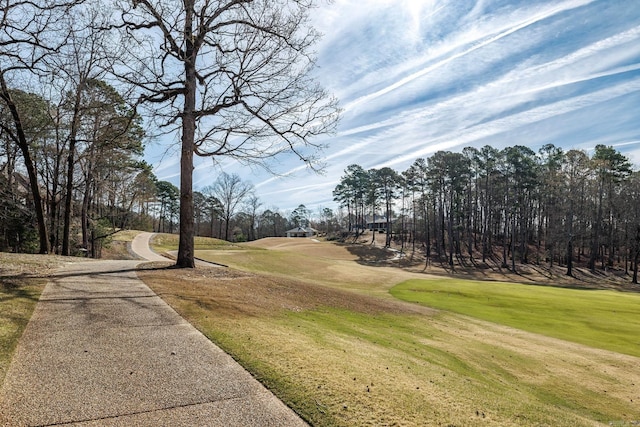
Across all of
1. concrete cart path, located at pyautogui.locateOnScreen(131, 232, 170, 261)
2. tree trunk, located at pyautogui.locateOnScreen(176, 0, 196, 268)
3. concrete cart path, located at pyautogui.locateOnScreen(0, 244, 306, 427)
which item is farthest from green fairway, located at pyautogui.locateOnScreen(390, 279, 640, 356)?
concrete cart path, located at pyautogui.locateOnScreen(131, 232, 170, 261)

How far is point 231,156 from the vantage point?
1295 centimetres

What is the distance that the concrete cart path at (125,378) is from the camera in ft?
10.1

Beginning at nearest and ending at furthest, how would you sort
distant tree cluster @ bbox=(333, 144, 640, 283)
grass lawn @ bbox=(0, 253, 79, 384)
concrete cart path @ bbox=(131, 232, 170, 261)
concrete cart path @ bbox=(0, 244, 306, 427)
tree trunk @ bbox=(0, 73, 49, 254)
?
concrete cart path @ bbox=(0, 244, 306, 427)
grass lawn @ bbox=(0, 253, 79, 384)
tree trunk @ bbox=(0, 73, 49, 254)
concrete cart path @ bbox=(131, 232, 170, 261)
distant tree cluster @ bbox=(333, 144, 640, 283)

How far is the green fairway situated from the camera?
12.3 m

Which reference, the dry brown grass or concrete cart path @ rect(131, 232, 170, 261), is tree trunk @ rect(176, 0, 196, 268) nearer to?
the dry brown grass

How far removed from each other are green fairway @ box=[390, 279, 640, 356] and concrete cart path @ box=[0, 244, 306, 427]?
12349 millimetres

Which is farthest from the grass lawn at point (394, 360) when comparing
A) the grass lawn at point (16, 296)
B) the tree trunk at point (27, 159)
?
the tree trunk at point (27, 159)

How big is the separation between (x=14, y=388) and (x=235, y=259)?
79.2 feet

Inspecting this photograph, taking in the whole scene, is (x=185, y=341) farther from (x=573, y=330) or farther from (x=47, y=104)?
(x=47, y=104)

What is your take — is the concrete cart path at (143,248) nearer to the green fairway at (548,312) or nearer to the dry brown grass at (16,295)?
the dry brown grass at (16,295)

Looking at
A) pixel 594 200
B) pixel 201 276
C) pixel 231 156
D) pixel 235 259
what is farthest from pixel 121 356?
pixel 594 200

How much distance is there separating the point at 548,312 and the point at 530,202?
47321 millimetres

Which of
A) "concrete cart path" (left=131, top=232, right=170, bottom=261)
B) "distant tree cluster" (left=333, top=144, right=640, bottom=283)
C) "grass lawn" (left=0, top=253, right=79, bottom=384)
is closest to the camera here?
"grass lawn" (left=0, top=253, right=79, bottom=384)

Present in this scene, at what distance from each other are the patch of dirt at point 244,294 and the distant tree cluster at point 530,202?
38144 mm
